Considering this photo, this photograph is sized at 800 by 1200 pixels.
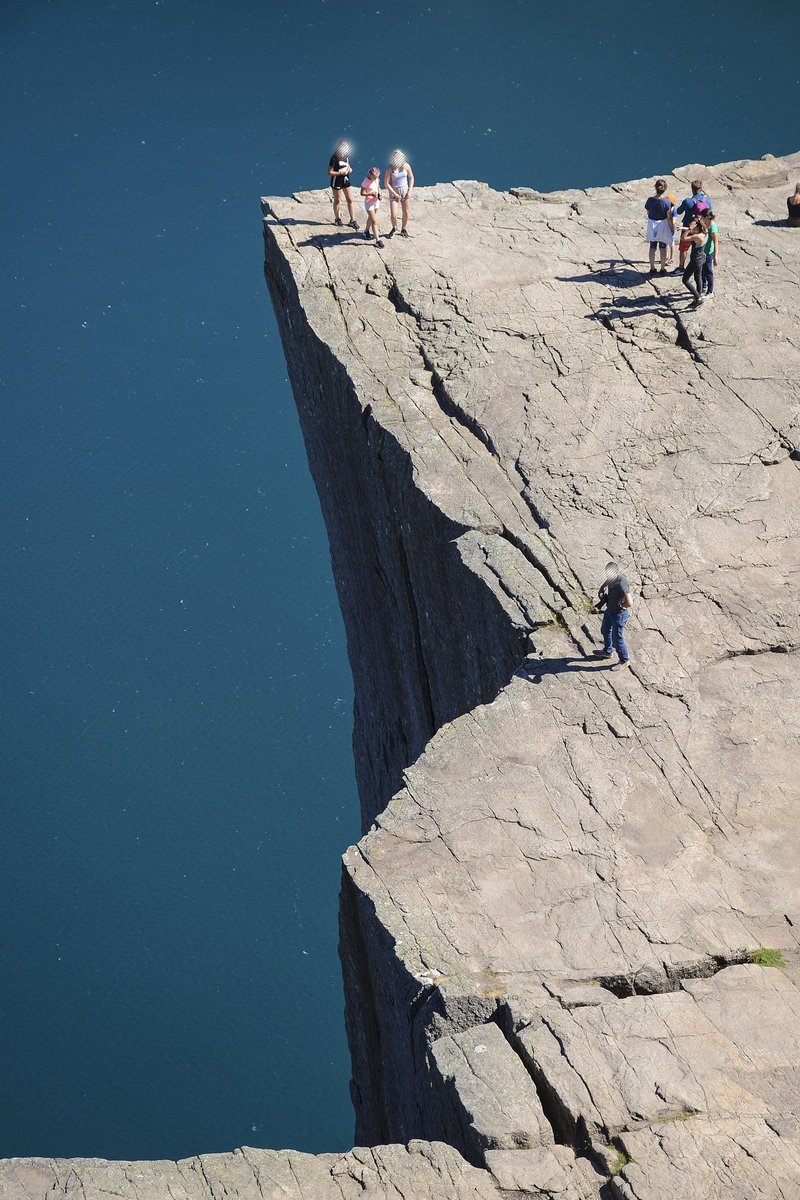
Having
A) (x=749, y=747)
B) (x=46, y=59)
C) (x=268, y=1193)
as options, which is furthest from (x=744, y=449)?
(x=46, y=59)

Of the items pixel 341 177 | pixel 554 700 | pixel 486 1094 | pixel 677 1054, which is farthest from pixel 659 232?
pixel 486 1094

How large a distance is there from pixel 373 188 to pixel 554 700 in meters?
8.04

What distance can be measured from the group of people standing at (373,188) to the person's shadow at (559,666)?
7.43m

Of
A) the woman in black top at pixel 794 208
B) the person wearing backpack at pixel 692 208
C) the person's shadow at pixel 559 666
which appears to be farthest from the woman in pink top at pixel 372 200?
the person's shadow at pixel 559 666

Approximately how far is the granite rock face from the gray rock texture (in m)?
0.03

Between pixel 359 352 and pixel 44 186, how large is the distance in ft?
52.4

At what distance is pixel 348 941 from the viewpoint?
10.8 m

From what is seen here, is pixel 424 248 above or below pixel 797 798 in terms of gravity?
above

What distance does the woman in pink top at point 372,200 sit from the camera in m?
15.7

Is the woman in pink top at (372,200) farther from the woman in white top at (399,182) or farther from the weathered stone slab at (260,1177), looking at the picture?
the weathered stone slab at (260,1177)

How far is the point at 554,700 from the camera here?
10.7 meters

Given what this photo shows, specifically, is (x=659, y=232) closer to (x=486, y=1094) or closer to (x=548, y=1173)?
(x=486, y=1094)

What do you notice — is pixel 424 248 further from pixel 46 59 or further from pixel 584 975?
pixel 46 59

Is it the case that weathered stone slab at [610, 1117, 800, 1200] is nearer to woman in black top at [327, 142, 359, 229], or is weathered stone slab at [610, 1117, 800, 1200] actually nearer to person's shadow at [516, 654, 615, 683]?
person's shadow at [516, 654, 615, 683]
